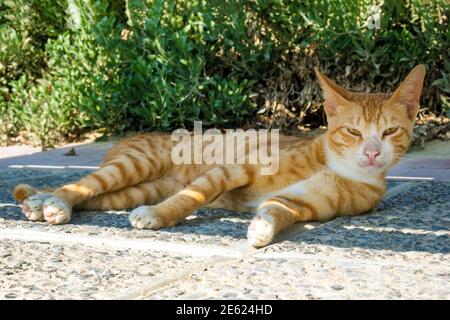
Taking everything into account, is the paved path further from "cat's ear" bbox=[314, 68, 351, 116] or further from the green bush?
the green bush

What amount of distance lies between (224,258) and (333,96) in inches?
59.2

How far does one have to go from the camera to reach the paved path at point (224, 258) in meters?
2.55

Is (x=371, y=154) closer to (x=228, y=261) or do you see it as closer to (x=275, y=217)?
(x=275, y=217)

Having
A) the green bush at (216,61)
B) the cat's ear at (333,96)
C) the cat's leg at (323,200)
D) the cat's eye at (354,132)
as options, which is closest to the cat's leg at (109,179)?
the cat's leg at (323,200)

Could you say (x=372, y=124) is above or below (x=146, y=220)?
above

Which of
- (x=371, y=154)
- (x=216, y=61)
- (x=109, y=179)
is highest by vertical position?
(x=216, y=61)

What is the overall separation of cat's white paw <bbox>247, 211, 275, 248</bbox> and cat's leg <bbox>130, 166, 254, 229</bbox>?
1.87 feet

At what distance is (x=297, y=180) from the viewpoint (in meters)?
4.06

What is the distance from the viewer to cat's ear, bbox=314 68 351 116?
411 centimetres

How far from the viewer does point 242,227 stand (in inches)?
146

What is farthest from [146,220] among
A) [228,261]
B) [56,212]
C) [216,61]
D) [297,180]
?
[216,61]

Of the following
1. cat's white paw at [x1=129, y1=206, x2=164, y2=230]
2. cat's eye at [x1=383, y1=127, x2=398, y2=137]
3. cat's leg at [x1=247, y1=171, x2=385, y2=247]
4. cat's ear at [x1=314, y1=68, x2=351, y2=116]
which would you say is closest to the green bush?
cat's ear at [x1=314, y1=68, x2=351, y2=116]

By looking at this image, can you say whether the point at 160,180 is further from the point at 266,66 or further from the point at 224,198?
the point at 266,66

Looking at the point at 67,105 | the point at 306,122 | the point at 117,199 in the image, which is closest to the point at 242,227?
the point at 117,199
